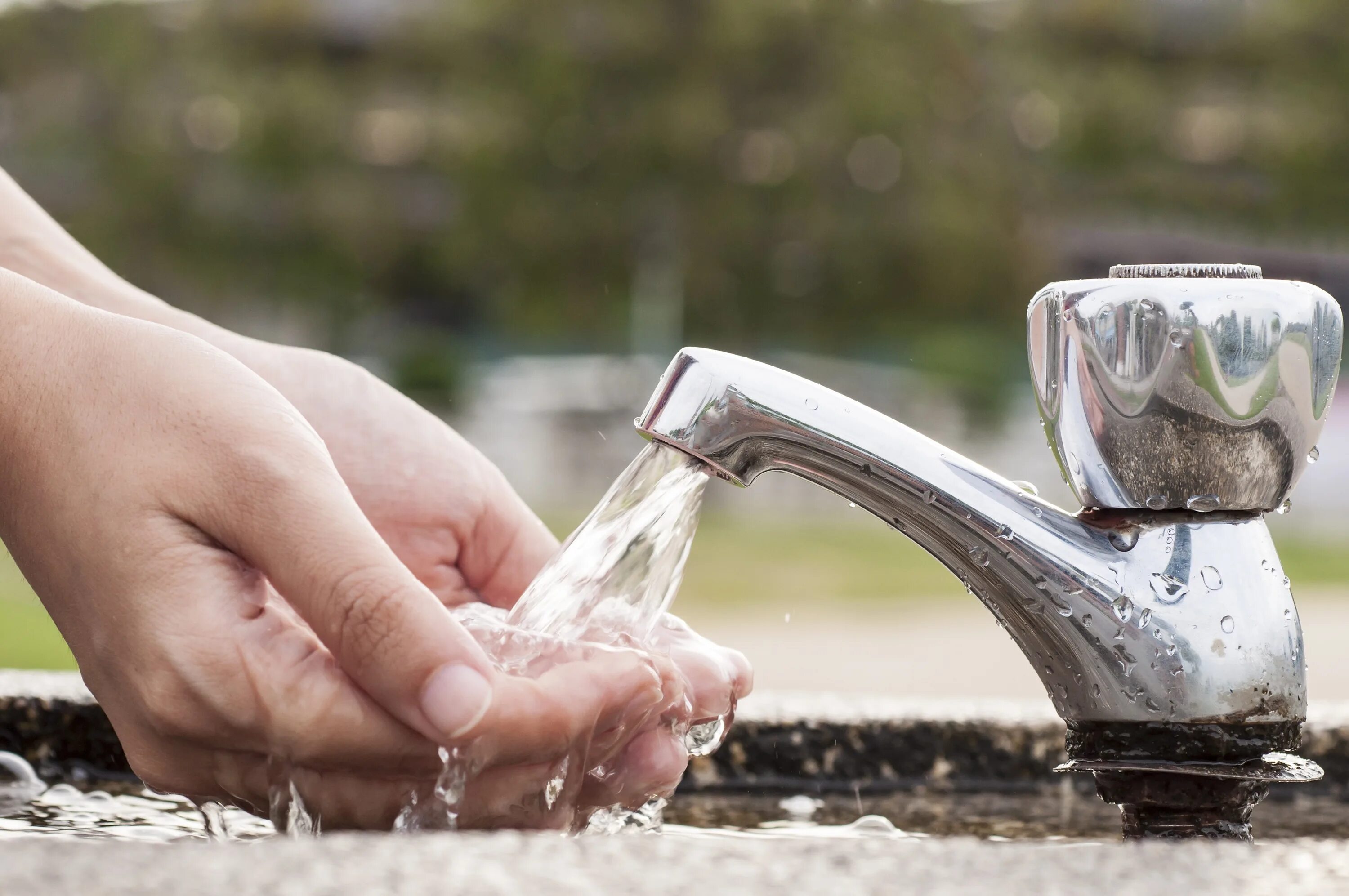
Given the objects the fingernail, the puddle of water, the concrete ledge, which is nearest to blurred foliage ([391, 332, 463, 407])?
the concrete ledge

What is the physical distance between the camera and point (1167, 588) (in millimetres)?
776

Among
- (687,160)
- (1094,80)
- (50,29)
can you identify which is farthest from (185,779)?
(1094,80)

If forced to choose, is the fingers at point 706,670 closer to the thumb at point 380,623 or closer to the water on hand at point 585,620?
the water on hand at point 585,620

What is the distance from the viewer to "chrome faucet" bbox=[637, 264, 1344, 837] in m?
0.76

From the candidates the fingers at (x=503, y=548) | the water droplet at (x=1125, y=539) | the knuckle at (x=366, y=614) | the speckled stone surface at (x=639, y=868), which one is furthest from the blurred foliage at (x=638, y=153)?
the speckled stone surface at (x=639, y=868)

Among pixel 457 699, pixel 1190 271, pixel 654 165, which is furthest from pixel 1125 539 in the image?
pixel 654 165

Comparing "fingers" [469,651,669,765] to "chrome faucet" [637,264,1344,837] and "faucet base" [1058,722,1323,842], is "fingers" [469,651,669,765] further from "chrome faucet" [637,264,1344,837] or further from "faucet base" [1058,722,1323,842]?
"faucet base" [1058,722,1323,842]

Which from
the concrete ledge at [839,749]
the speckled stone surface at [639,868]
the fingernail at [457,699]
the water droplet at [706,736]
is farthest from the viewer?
the concrete ledge at [839,749]

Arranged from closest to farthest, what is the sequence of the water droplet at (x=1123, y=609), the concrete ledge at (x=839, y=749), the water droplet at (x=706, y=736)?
the water droplet at (x=1123, y=609) < the water droplet at (x=706, y=736) < the concrete ledge at (x=839, y=749)

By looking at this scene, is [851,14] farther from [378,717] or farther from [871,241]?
[378,717]

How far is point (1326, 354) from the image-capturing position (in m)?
0.78

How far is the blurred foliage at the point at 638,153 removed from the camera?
39.4 feet

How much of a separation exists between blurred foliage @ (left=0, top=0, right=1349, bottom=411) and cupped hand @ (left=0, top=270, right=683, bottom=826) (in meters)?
11.1

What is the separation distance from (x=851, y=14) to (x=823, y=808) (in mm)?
11502
